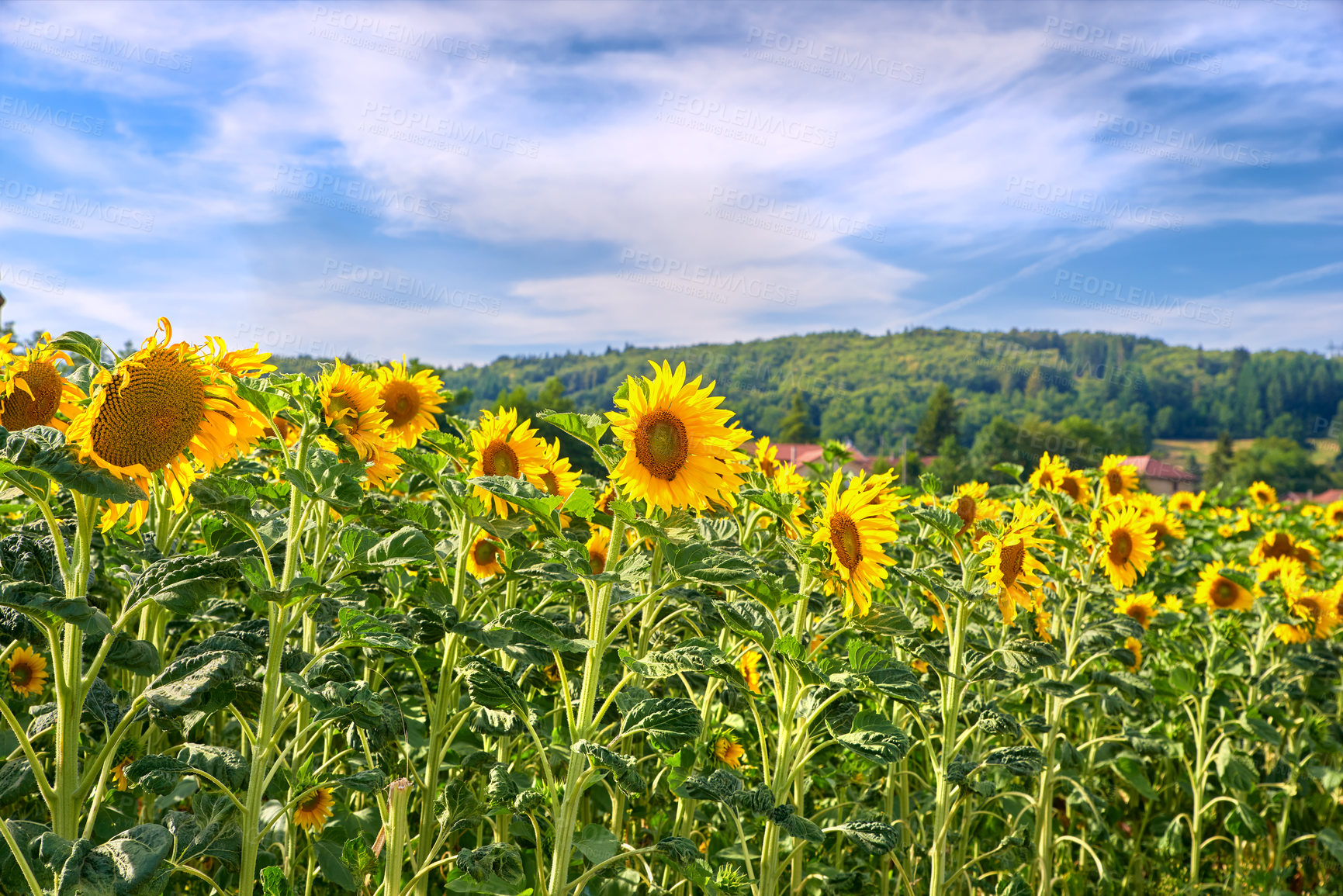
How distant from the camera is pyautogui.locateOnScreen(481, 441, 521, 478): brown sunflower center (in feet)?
9.52

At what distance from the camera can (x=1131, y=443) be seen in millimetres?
101812

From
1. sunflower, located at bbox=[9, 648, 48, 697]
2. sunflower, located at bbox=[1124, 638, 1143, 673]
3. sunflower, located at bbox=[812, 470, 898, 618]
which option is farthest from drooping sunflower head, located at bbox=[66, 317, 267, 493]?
sunflower, located at bbox=[1124, 638, 1143, 673]

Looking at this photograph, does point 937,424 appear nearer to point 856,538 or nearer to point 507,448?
point 856,538

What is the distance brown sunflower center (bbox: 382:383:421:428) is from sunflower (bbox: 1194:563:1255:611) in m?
5.38

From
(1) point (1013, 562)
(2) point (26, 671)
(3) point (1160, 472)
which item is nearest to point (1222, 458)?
(3) point (1160, 472)

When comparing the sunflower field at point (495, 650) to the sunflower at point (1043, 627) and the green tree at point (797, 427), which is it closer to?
the sunflower at point (1043, 627)

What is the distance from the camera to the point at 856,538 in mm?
2898

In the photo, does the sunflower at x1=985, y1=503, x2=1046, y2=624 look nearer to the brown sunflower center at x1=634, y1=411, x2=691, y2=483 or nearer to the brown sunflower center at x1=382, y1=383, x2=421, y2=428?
the brown sunflower center at x1=634, y1=411, x2=691, y2=483

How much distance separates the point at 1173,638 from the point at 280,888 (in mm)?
5418

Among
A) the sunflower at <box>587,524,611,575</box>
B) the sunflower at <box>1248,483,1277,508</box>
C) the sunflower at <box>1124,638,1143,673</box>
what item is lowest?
the sunflower at <box>1124,638,1143,673</box>

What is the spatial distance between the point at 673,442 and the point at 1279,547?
19.3ft

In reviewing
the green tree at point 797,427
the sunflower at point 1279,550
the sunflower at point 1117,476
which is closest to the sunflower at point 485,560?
the sunflower at point 1117,476

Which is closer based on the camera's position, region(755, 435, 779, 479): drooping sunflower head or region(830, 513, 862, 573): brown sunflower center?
region(830, 513, 862, 573): brown sunflower center

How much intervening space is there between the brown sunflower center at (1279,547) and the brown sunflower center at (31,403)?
7.25 meters
